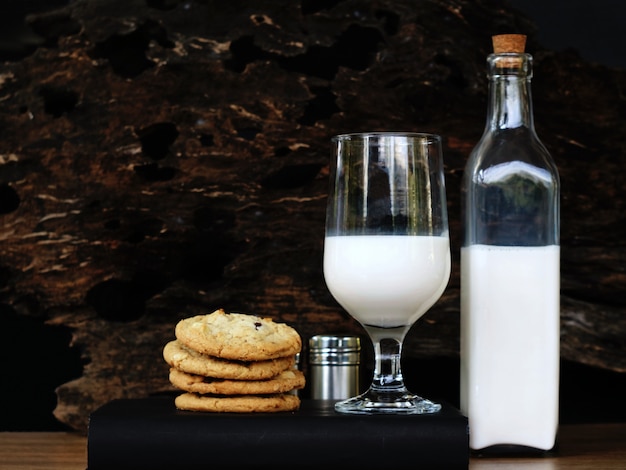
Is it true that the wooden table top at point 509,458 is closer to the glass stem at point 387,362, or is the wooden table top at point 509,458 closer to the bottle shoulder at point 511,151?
the glass stem at point 387,362

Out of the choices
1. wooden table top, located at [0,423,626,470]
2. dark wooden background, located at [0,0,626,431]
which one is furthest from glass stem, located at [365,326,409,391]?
dark wooden background, located at [0,0,626,431]

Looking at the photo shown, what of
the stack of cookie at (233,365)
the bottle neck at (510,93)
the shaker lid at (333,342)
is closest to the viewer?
the stack of cookie at (233,365)

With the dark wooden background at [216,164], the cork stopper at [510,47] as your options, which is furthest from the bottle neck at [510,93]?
the dark wooden background at [216,164]

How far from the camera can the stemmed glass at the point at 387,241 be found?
3.61ft

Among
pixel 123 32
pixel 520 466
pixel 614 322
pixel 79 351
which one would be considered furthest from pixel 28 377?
pixel 614 322

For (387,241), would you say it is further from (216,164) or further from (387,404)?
(216,164)

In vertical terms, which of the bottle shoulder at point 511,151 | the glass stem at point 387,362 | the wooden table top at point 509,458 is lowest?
the wooden table top at point 509,458

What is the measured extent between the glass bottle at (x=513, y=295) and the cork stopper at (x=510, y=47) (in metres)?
0.08

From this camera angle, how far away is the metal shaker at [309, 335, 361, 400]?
4.28 feet

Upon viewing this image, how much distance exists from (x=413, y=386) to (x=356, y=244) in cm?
40

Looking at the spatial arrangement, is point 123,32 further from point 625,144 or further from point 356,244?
point 625,144

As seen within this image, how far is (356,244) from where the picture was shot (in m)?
1.11

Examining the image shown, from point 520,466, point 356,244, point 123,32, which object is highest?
point 123,32

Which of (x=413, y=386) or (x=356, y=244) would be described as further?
(x=413, y=386)
